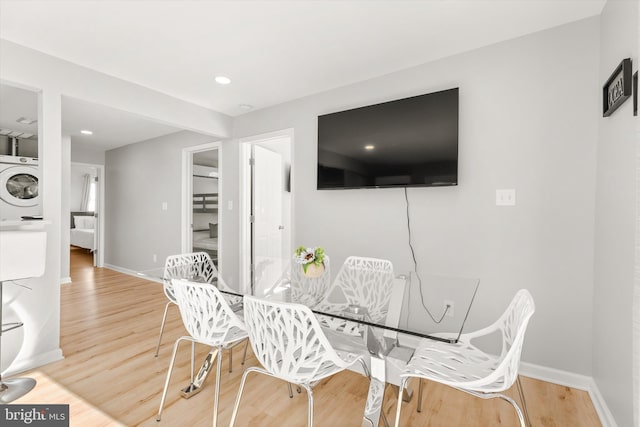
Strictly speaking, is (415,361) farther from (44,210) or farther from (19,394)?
(44,210)

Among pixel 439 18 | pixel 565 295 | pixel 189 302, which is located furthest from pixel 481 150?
pixel 189 302

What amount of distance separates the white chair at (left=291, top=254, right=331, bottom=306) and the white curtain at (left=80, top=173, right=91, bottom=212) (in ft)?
32.3

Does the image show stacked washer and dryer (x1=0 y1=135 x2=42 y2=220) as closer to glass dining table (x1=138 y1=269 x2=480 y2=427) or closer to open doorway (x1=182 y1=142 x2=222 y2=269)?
open doorway (x1=182 y1=142 x2=222 y2=269)

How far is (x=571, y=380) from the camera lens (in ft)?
6.66

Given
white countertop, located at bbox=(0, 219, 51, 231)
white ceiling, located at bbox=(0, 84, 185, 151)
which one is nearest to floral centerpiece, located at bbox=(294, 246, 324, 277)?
white countertop, located at bbox=(0, 219, 51, 231)

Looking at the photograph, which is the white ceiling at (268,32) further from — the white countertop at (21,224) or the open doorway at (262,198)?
the white countertop at (21,224)

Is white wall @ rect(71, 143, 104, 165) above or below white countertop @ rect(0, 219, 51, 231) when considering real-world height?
above

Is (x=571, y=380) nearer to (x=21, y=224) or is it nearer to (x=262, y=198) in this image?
(x=262, y=198)

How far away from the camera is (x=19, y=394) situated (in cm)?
195

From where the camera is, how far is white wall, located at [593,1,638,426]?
1407mm

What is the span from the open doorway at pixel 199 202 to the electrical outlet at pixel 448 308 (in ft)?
12.0

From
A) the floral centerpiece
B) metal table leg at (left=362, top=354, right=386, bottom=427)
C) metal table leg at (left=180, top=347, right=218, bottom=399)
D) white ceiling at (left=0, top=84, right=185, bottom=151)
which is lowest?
metal table leg at (left=180, top=347, right=218, bottom=399)

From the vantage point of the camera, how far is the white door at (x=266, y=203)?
13.3 feet

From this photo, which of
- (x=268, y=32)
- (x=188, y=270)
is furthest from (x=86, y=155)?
(x=268, y=32)
